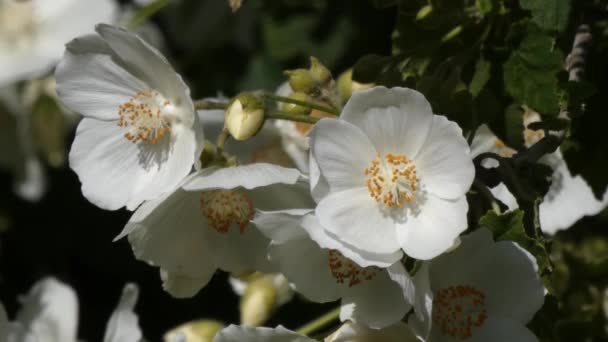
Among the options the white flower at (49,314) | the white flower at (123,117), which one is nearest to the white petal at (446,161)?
the white flower at (123,117)

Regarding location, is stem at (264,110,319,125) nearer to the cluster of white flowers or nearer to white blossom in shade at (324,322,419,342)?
the cluster of white flowers

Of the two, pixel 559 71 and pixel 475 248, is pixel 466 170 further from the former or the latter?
pixel 559 71

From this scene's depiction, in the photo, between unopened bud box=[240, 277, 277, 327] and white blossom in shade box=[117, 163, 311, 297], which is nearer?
white blossom in shade box=[117, 163, 311, 297]

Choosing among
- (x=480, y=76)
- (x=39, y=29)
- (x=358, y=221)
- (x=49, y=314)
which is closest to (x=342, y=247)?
(x=358, y=221)

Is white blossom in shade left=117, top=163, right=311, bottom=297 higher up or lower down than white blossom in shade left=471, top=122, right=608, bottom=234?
higher up

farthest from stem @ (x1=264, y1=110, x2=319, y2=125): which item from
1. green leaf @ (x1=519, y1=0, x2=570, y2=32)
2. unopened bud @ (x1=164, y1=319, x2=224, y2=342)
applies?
unopened bud @ (x1=164, y1=319, x2=224, y2=342)

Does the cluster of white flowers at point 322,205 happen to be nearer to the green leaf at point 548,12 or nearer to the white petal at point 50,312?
the green leaf at point 548,12

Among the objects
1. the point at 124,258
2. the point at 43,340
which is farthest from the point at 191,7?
the point at 43,340

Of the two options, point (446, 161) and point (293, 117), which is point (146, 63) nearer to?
point (293, 117)
